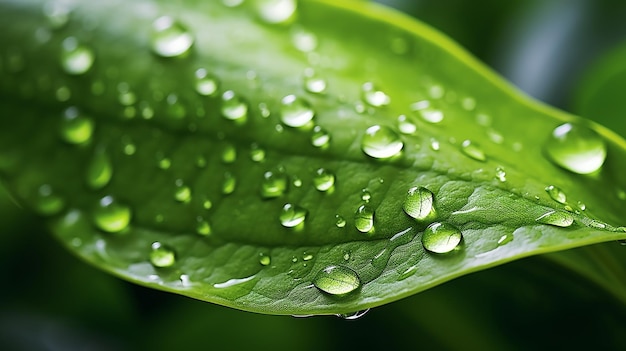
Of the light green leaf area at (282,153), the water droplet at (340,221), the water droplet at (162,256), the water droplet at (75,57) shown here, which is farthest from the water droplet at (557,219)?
the water droplet at (75,57)

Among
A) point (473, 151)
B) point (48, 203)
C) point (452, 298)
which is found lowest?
point (452, 298)

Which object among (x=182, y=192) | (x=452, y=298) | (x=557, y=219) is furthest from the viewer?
(x=452, y=298)

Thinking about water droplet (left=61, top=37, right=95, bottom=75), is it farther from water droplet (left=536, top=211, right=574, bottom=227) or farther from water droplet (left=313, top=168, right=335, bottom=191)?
water droplet (left=536, top=211, right=574, bottom=227)

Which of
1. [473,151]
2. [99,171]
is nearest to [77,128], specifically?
[99,171]

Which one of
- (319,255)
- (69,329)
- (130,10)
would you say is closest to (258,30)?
(130,10)

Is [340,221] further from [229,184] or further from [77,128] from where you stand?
[77,128]

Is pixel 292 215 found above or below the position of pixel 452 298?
above

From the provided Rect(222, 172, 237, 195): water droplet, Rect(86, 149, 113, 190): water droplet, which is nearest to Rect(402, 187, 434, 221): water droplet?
Rect(222, 172, 237, 195): water droplet
